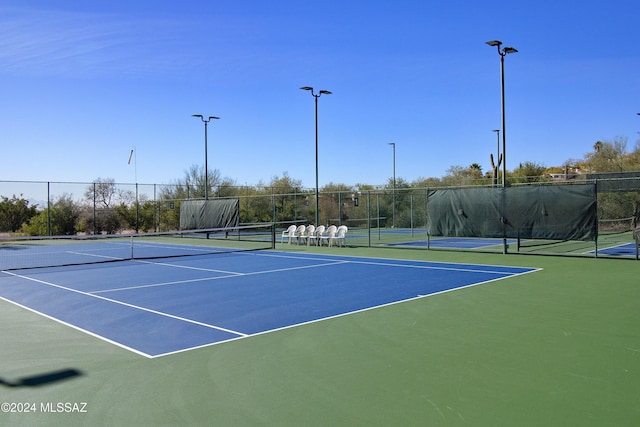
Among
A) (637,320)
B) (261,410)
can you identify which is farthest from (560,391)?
(637,320)

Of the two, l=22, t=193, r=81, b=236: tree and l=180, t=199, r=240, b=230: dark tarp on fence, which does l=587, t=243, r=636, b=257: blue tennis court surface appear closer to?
l=180, t=199, r=240, b=230: dark tarp on fence

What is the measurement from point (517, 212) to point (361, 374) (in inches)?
506

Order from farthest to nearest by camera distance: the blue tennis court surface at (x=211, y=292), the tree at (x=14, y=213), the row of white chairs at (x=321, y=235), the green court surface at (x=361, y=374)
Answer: the tree at (x=14, y=213)
the row of white chairs at (x=321, y=235)
the blue tennis court surface at (x=211, y=292)
the green court surface at (x=361, y=374)

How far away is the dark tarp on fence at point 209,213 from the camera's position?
2577cm

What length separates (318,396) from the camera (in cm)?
445

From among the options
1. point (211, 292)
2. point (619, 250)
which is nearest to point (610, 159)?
point (619, 250)

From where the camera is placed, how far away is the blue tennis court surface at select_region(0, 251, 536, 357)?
707cm

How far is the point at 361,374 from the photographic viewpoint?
198 inches

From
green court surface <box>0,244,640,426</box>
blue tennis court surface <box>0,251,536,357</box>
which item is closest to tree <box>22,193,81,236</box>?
blue tennis court surface <box>0,251,536,357</box>

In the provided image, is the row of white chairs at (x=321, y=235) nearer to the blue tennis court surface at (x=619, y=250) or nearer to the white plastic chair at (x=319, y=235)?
the white plastic chair at (x=319, y=235)

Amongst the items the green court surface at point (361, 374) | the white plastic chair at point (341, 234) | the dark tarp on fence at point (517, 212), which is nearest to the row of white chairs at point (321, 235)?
the white plastic chair at point (341, 234)

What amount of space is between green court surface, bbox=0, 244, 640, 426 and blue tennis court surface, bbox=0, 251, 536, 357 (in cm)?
46

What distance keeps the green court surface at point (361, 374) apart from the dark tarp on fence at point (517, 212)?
7.72 meters

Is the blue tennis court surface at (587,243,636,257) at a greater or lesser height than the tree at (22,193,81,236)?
lesser
